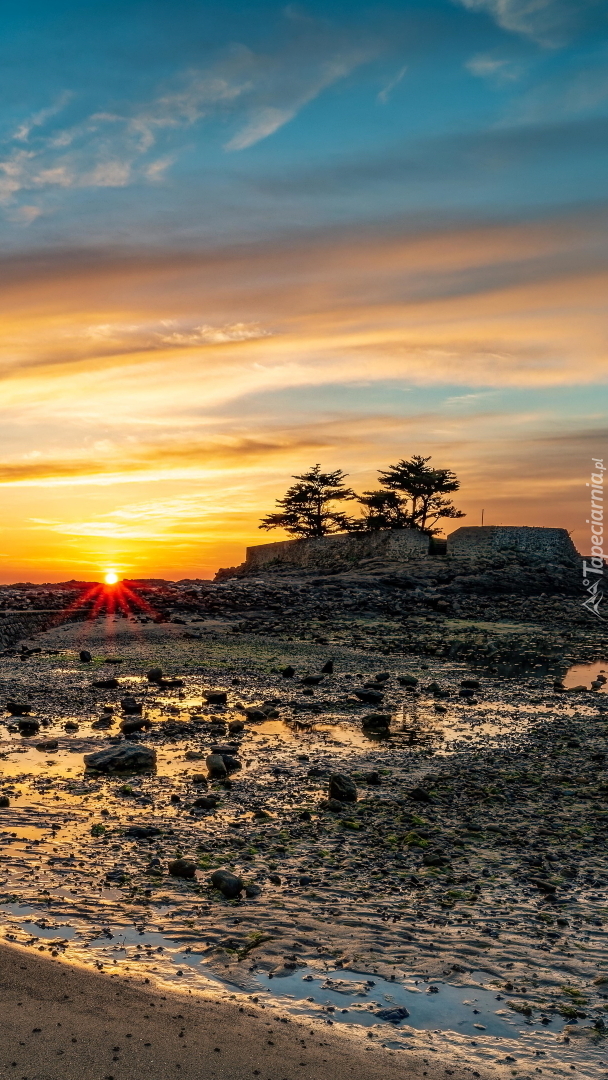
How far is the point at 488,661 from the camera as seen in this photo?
23094 millimetres

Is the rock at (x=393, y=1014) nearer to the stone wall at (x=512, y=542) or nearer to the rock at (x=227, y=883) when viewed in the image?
the rock at (x=227, y=883)

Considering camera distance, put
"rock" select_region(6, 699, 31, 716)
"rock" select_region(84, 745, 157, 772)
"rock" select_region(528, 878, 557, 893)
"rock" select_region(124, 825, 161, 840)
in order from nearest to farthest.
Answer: "rock" select_region(528, 878, 557, 893) → "rock" select_region(124, 825, 161, 840) → "rock" select_region(84, 745, 157, 772) → "rock" select_region(6, 699, 31, 716)

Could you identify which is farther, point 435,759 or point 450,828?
point 435,759

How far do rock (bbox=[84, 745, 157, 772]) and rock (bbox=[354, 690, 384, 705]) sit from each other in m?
6.03

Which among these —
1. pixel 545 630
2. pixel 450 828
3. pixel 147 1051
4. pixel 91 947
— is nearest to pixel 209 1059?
pixel 147 1051

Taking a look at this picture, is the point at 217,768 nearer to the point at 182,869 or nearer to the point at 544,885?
the point at 182,869

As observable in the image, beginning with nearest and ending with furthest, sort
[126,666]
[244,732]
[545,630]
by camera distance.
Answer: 1. [244,732]
2. [126,666]
3. [545,630]

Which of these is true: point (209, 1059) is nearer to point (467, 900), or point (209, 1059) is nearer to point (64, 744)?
point (467, 900)

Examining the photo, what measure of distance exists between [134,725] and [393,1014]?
8.61 metres

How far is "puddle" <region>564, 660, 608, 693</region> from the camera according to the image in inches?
749

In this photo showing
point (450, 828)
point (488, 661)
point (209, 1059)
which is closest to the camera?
point (209, 1059)

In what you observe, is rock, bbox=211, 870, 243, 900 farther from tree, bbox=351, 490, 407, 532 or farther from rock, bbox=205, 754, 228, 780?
tree, bbox=351, 490, 407, 532

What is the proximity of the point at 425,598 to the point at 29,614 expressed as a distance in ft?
57.3

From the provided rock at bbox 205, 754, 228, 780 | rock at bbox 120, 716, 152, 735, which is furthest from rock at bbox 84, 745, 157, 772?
rock at bbox 120, 716, 152, 735
